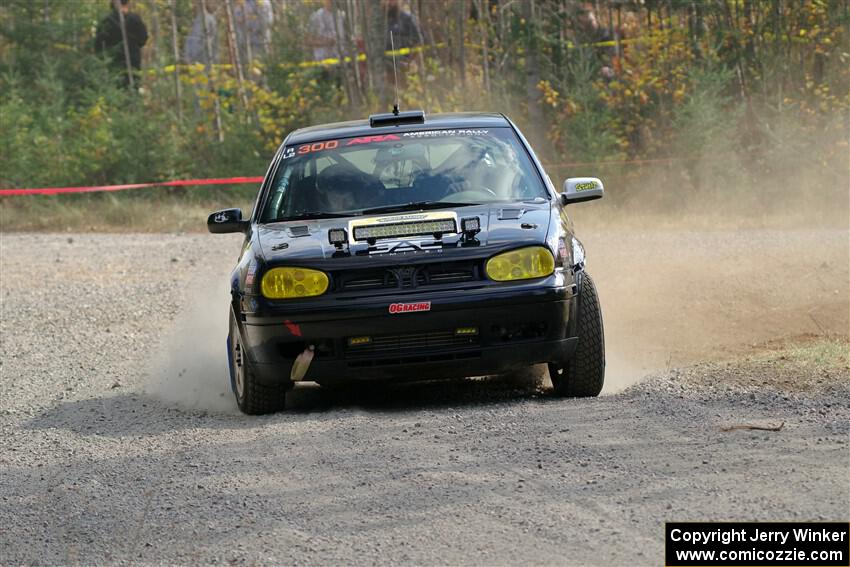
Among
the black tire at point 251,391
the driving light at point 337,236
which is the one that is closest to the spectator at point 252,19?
the black tire at point 251,391

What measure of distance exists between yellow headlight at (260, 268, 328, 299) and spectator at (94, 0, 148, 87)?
1941cm

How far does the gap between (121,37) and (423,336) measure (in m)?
21.5

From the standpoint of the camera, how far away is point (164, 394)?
8.74m

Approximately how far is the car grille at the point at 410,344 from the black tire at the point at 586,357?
0.61 m

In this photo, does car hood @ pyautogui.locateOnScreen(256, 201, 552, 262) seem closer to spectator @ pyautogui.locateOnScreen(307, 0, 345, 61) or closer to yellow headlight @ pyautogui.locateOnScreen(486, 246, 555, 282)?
yellow headlight @ pyautogui.locateOnScreen(486, 246, 555, 282)

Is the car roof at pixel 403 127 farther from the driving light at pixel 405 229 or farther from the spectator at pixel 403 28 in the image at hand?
the spectator at pixel 403 28

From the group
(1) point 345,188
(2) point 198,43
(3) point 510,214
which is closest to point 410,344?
(3) point 510,214

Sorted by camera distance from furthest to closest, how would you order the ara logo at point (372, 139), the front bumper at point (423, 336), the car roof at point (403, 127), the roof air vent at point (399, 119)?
the roof air vent at point (399, 119), the car roof at point (403, 127), the ara logo at point (372, 139), the front bumper at point (423, 336)

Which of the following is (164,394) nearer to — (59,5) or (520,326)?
(520,326)

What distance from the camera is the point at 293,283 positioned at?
6883mm

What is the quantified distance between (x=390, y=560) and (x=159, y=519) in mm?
1154

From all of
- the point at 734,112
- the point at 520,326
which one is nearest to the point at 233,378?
the point at 520,326

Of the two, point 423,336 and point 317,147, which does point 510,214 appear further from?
point 317,147

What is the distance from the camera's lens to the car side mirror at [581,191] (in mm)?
8062
